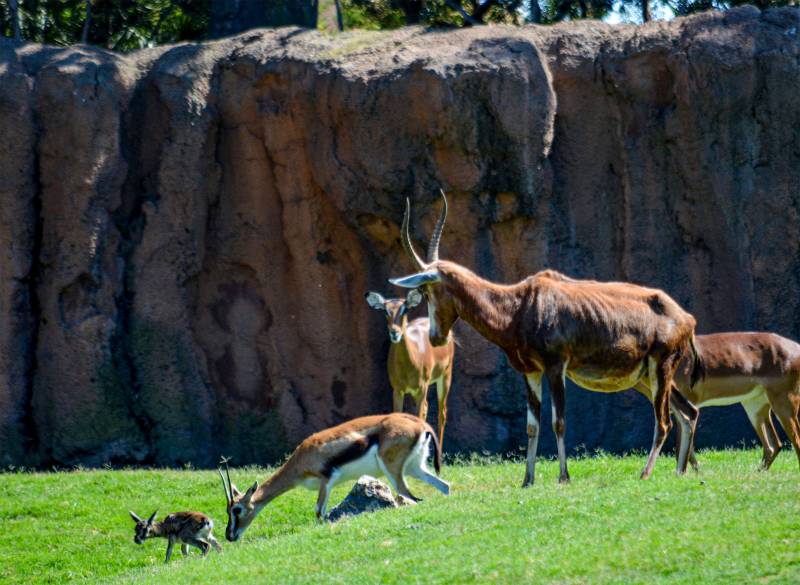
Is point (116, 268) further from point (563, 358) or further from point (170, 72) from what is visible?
point (563, 358)

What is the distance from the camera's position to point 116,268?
2072 cm

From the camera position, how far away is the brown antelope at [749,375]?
1636cm

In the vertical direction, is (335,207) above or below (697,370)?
above

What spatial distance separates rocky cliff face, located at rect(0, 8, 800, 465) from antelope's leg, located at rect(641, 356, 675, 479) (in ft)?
18.2

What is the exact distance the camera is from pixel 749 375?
54.1ft

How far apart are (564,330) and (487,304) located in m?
0.81

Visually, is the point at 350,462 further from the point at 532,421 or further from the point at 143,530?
the point at 143,530

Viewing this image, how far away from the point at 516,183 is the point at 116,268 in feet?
19.3

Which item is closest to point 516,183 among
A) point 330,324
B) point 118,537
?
point 330,324

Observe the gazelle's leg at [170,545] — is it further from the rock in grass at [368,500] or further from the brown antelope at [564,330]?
the brown antelope at [564,330]

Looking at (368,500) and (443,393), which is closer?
(368,500)

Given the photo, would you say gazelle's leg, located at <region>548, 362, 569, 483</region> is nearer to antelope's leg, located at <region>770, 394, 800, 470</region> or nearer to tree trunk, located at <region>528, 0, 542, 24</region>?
antelope's leg, located at <region>770, 394, 800, 470</region>

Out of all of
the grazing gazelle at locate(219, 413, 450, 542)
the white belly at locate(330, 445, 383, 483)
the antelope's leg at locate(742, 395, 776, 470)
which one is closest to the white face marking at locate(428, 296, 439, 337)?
the grazing gazelle at locate(219, 413, 450, 542)

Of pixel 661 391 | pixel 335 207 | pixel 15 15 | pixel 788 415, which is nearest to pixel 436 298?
pixel 661 391
